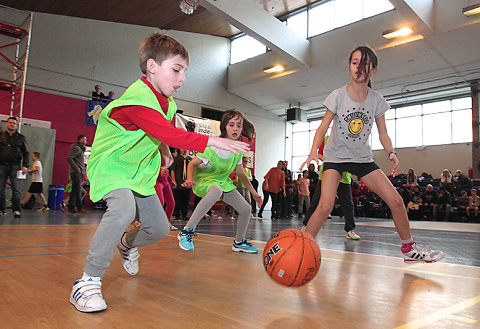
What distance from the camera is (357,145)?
302 cm

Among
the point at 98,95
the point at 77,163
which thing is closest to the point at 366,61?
the point at 77,163

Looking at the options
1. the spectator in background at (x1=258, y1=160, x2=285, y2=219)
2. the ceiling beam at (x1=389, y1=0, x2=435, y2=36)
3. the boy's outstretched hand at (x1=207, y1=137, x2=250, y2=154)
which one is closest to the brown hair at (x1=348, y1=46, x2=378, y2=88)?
the boy's outstretched hand at (x1=207, y1=137, x2=250, y2=154)

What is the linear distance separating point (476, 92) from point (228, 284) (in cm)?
1682

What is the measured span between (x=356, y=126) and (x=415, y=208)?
1151cm

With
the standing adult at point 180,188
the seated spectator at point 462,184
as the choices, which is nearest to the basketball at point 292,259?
the standing adult at point 180,188

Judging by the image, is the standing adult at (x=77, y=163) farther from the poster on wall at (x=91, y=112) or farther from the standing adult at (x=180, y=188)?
the poster on wall at (x=91, y=112)

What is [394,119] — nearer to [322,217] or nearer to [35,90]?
[35,90]

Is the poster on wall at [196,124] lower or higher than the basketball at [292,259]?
higher

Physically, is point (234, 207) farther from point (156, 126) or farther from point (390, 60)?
point (390, 60)

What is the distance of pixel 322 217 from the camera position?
9.62ft

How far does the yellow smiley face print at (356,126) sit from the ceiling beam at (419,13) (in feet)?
31.4

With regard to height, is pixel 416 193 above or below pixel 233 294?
above

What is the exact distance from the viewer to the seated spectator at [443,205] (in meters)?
12.4

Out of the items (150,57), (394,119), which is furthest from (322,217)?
(394,119)
